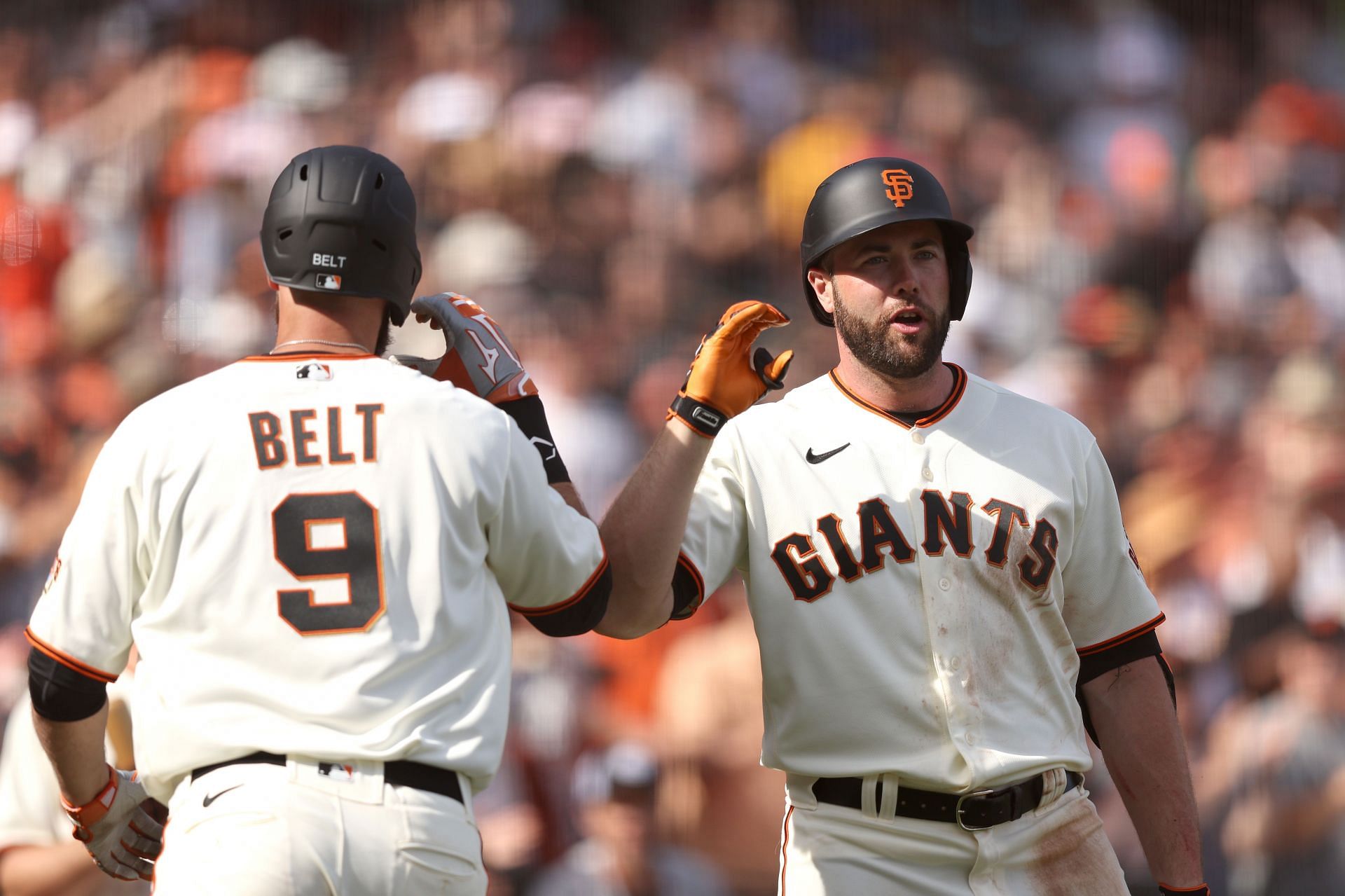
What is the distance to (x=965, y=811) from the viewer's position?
317 centimetres

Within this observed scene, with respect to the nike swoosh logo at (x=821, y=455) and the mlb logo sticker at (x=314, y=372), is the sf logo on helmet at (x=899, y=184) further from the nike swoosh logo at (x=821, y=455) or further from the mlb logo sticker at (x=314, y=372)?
the mlb logo sticker at (x=314, y=372)

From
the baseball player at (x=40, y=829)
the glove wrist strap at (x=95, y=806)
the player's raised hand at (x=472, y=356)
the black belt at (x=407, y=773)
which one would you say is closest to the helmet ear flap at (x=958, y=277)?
the player's raised hand at (x=472, y=356)

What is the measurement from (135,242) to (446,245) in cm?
155

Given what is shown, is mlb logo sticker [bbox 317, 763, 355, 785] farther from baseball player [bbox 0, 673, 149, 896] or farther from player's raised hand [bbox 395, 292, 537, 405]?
baseball player [bbox 0, 673, 149, 896]

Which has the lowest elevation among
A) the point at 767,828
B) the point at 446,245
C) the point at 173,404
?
the point at 767,828

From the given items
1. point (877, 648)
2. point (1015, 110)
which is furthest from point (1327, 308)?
point (877, 648)

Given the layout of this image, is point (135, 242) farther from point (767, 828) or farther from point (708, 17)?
point (767, 828)

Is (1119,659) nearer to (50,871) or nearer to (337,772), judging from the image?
(337,772)

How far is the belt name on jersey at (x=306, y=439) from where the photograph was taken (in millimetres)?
2545

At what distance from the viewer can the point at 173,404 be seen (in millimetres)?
2633

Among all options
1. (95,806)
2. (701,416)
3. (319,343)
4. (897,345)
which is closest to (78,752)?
(95,806)

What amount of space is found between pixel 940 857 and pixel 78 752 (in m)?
1.78

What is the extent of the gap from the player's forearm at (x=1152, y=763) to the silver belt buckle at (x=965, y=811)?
0.51 meters

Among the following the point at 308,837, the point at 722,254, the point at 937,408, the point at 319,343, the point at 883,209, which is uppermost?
the point at 722,254
